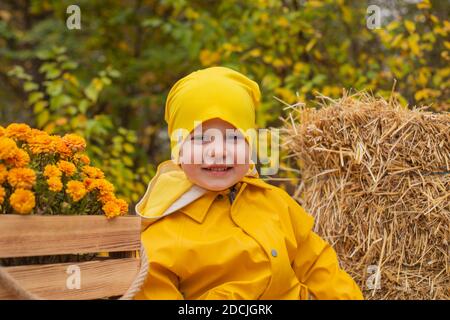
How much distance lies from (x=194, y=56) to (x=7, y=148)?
10.4 ft

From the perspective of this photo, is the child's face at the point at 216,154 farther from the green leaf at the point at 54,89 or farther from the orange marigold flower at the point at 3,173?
the green leaf at the point at 54,89

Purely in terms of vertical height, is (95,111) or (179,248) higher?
(95,111)

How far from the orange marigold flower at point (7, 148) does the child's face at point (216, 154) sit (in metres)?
0.65

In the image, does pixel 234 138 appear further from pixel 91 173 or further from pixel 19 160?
pixel 19 160

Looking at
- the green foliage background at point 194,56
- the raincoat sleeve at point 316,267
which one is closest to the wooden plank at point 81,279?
the raincoat sleeve at point 316,267

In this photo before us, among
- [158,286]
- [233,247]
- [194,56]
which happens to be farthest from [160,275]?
[194,56]

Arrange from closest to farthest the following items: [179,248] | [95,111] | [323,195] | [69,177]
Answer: [69,177], [179,248], [323,195], [95,111]

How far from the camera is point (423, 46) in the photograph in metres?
4.09

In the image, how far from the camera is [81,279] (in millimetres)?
1754

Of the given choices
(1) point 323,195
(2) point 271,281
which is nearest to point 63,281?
(2) point 271,281

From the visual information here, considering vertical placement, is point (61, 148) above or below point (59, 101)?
below

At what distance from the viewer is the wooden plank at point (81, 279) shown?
5.36 ft
